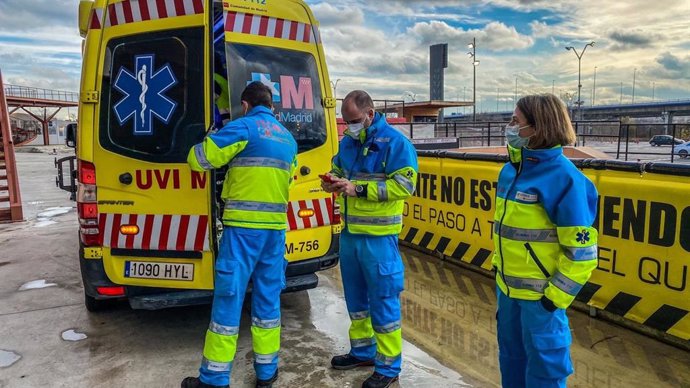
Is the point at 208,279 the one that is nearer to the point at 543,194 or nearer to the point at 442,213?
the point at 543,194

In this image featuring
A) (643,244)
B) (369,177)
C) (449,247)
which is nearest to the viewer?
(369,177)

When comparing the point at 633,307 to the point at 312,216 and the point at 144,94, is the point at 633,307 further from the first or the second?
the point at 144,94

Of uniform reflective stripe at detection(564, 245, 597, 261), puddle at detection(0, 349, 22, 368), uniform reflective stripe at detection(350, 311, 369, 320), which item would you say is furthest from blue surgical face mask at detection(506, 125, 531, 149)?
puddle at detection(0, 349, 22, 368)

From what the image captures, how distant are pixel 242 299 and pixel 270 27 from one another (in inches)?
82.9

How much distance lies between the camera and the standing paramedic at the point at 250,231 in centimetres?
304

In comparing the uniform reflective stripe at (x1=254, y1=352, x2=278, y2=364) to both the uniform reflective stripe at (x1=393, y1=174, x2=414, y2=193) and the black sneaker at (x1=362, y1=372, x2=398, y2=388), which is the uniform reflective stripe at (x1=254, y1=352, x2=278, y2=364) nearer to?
the black sneaker at (x1=362, y1=372, x2=398, y2=388)

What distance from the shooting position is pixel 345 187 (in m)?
3.20

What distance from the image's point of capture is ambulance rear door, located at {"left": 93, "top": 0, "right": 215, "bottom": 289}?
357 centimetres

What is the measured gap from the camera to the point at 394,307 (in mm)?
3285

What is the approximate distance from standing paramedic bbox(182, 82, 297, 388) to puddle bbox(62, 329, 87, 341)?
143cm

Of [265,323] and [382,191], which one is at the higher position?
[382,191]

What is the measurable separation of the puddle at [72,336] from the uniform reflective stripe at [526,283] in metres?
3.45

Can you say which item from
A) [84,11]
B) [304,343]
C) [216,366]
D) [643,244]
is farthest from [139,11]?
[643,244]

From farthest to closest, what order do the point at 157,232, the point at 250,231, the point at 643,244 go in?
the point at 643,244 → the point at 157,232 → the point at 250,231
